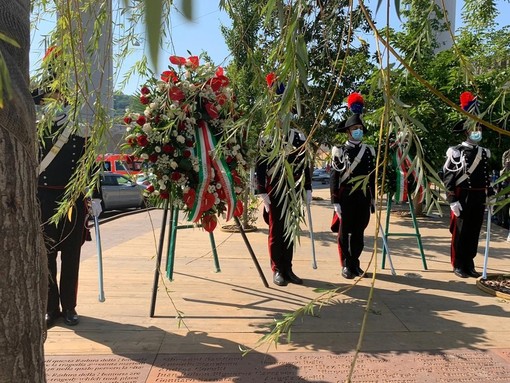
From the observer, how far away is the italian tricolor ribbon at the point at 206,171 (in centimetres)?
425

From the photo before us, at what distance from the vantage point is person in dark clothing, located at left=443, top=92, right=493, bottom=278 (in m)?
5.61

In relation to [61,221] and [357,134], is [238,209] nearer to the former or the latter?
[61,221]

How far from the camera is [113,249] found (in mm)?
7297

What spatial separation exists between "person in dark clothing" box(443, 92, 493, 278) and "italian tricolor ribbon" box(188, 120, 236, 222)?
268 cm

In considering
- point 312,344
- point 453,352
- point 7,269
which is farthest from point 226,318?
point 7,269

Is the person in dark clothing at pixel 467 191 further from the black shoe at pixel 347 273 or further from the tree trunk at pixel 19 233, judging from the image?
the tree trunk at pixel 19 233

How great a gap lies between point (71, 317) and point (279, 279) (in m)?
2.24

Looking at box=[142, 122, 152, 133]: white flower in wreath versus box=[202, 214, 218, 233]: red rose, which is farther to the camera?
box=[202, 214, 218, 233]: red rose

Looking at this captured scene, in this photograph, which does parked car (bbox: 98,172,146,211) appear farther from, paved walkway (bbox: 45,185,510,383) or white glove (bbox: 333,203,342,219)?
white glove (bbox: 333,203,342,219)

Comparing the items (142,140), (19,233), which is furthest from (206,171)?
(19,233)

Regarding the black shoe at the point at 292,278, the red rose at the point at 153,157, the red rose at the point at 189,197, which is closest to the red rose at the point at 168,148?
the red rose at the point at 153,157

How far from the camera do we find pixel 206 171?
433cm

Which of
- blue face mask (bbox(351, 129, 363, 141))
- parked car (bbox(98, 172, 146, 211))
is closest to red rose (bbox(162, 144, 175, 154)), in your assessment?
blue face mask (bbox(351, 129, 363, 141))

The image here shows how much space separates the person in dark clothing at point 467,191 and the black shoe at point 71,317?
415 cm
